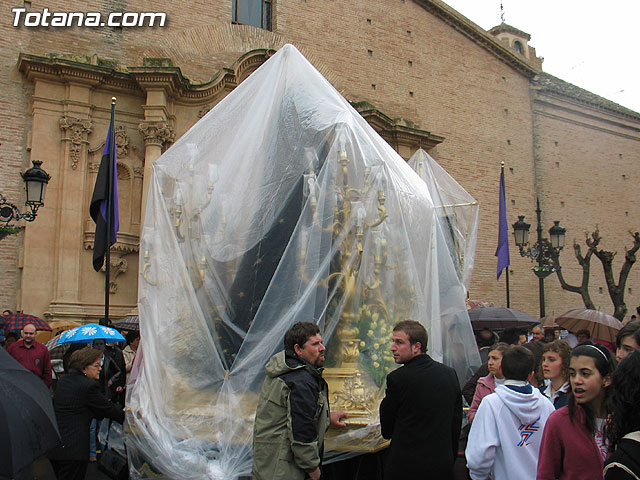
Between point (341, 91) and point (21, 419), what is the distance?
629 inches

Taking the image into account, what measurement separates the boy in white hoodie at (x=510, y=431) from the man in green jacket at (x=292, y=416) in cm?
89

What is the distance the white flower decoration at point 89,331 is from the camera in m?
6.67

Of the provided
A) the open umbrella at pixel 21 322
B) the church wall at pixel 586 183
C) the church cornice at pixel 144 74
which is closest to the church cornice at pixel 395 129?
the church cornice at pixel 144 74

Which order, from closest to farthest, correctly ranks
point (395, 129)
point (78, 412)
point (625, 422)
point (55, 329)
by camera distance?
1. point (625, 422)
2. point (78, 412)
3. point (55, 329)
4. point (395, 129)

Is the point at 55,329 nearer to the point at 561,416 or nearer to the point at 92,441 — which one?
the point at 92,441

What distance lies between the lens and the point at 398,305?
468 cm

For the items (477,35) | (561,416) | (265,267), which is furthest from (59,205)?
(477,35)

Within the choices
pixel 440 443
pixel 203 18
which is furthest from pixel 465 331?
pixel 203 18

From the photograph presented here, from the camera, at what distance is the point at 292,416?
3383 millimetres

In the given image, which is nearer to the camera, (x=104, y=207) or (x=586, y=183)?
(x=104, y=207)

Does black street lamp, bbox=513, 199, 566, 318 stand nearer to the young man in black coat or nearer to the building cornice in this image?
the building cornice

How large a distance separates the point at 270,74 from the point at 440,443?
10.9ft

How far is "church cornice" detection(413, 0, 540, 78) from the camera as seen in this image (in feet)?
67.1

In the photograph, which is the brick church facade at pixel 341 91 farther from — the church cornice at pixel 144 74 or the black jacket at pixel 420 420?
the black jacket at pixel 420 420
